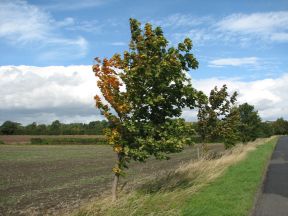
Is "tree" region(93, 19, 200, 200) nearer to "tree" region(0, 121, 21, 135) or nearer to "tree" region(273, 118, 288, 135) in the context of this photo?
"tree" region(0, 121, 21, 135)

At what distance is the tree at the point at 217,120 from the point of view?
26875 mm

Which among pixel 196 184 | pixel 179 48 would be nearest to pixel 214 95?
pixel 196 184

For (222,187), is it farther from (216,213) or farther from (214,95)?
(214,95)

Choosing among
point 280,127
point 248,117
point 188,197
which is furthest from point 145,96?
point 280,127

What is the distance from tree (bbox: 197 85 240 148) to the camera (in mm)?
26875

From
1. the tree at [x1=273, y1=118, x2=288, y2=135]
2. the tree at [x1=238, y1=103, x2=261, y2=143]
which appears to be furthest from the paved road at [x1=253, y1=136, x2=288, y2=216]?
the tree at [x1=273, y1=118, x2=288, y2=135]

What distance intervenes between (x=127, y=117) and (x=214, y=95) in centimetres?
1676

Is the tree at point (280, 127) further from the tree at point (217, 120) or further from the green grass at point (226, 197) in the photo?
the green grass at point (226, 197)

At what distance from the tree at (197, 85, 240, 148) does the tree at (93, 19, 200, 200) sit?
49.0ft

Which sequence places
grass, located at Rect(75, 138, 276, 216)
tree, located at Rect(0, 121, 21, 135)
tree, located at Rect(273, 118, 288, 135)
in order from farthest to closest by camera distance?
tree, located at Rect(273, 118, 288, 135) < tree, located at Rect(0, 121, 21, 135) < grass, located at Rect(75, 138, 276, 216)

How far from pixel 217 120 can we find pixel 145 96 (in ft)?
54.3

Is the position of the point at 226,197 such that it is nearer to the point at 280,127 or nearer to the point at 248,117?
the point at 248,117

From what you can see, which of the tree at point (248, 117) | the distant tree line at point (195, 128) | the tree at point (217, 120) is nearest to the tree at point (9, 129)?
the distant tree line at point (195, 128)

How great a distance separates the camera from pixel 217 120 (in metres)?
27.2
